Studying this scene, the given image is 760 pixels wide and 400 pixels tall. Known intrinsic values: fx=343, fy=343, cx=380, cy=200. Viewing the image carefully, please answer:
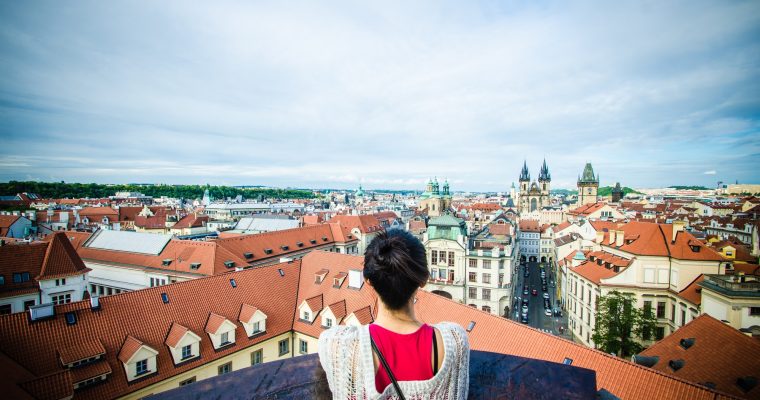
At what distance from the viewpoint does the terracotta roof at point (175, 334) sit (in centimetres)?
1619

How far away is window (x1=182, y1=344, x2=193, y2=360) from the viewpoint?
1652 centimetres

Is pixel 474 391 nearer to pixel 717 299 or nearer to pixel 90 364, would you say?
pixel 90 364

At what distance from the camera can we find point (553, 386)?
8.70ft

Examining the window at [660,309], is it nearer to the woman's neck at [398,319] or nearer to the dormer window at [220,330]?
the dormer window at [220,330]

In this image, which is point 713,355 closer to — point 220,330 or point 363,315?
point 363,315

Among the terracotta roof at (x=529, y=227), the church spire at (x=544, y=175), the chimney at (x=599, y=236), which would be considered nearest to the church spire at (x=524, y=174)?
the church spire at (x=544, y=175)

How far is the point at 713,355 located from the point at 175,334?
78.2 feet

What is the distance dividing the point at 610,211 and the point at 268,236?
210ft

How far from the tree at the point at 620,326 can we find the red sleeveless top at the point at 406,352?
27.5 metres

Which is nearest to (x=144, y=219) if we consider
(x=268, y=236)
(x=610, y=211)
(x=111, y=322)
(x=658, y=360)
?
(x=268, y=236)

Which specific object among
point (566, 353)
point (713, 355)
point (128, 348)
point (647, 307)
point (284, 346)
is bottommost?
point (284, 346)

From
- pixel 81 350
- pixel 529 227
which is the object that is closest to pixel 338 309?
pixel 81 350

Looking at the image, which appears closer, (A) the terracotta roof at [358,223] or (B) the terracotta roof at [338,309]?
(B) the terracotta roof at [338,309]

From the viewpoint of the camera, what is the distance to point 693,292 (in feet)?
79.8
